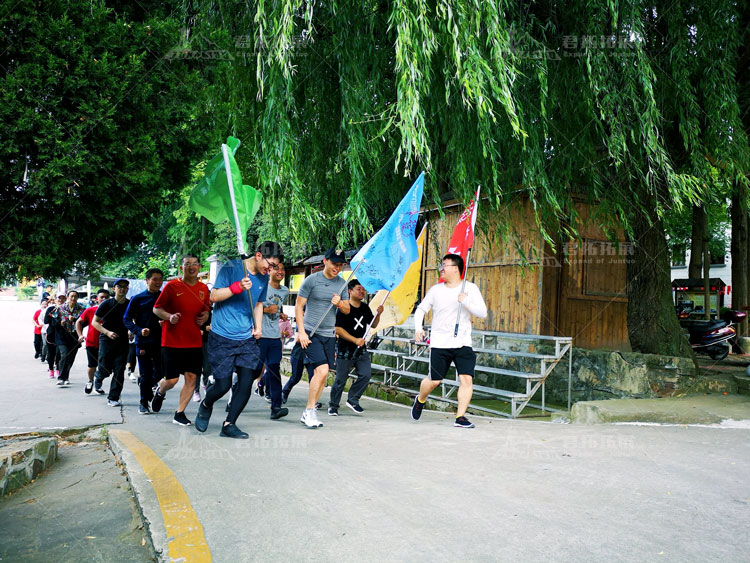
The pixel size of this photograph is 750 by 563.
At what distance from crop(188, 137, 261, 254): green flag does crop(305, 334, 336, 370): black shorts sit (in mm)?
1670

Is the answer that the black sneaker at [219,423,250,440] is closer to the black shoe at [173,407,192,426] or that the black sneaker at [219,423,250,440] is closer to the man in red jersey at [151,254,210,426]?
the black shoe at [173,407,192,426]

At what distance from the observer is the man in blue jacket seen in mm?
8141

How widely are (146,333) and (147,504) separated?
185 inches

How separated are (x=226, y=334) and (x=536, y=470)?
3165 mm

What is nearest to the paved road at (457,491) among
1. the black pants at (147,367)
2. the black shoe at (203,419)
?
the black shoe at (203,419)

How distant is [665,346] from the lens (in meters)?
9.02

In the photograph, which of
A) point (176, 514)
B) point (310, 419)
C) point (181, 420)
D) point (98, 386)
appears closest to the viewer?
point (176, 514)

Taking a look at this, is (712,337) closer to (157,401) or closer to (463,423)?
(463,423)

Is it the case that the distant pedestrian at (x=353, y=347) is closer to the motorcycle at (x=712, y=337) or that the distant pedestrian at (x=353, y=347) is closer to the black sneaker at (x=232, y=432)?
the black sneaker at (x=232, y=432)

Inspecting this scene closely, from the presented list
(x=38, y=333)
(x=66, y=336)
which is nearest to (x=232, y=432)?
(x=66, y=336)

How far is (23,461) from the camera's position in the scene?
4828 millimetres

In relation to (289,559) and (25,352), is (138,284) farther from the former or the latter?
(289,559)

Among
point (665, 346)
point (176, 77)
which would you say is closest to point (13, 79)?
point (176, 77)

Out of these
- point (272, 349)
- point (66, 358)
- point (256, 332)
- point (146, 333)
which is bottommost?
point (66, 358)
